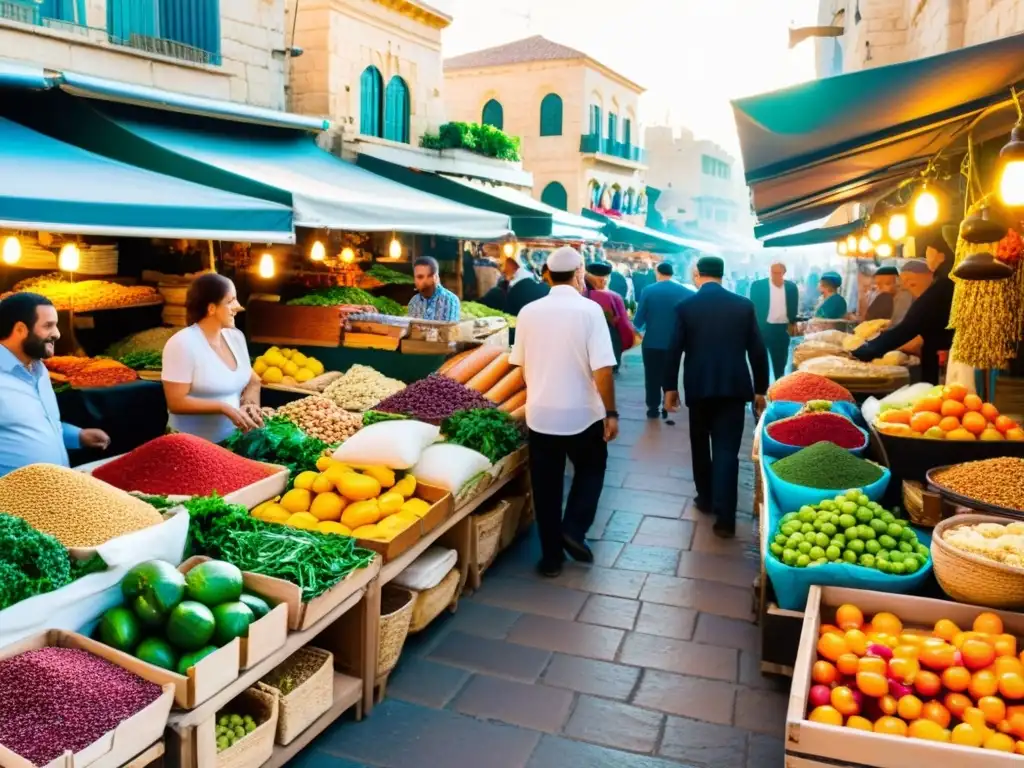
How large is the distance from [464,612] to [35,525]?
2.46m

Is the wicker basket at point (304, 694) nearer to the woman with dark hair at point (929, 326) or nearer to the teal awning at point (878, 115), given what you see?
the teal awning at point (878, 115)

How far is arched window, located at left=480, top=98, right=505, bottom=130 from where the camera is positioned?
3030 centimetres

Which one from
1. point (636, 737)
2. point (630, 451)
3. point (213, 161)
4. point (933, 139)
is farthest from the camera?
point (630, 451)

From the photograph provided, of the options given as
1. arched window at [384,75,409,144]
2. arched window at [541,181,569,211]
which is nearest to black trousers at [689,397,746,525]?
arched window at [384,75,409,144]

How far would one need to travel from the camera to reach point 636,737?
3527 mm

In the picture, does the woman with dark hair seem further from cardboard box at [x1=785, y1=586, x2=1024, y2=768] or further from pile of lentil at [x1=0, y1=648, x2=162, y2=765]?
pile of lentil at [x1=0, y1=648, x2=162, y2=765]

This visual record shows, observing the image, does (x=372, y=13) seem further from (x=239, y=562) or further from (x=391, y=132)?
(x=239, y=562)

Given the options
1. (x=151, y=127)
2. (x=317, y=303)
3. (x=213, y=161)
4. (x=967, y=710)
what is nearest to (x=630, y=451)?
(x=317, y=303)

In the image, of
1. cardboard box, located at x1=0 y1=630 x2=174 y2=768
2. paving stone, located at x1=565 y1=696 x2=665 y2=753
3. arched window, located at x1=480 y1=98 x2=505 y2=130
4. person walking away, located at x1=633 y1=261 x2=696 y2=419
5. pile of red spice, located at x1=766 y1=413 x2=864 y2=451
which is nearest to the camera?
cardboard box, located at x1=0 y1=630 x2=174 y2=768

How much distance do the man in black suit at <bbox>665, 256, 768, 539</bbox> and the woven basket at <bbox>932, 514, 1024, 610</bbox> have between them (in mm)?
2703

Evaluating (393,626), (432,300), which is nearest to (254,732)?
(393,626)

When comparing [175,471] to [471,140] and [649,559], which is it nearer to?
[649,559]

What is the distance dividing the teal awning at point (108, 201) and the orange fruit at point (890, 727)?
160 inches

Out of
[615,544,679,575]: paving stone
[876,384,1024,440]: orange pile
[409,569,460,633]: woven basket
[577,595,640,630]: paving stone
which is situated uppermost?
[876,384,1024,440]: orange pile
